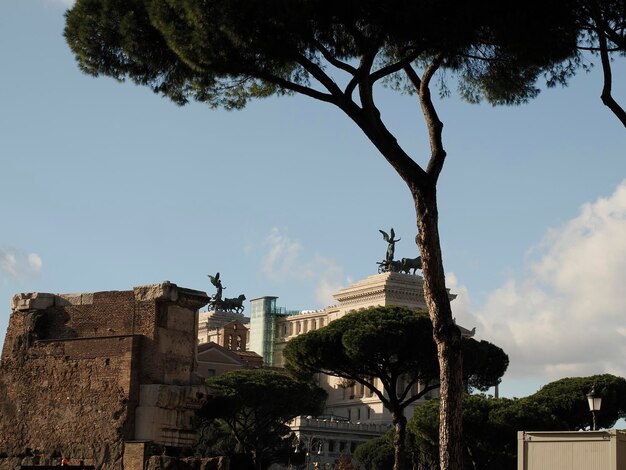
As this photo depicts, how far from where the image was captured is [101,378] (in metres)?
14.7

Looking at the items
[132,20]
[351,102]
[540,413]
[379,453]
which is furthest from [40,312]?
[379,453]

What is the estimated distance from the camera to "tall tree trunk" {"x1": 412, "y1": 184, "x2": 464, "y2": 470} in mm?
12266

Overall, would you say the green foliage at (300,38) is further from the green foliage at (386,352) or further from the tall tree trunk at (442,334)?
the green foliage at (386,352)

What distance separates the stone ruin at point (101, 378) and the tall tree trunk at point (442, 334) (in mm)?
3543

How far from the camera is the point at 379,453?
5384cm

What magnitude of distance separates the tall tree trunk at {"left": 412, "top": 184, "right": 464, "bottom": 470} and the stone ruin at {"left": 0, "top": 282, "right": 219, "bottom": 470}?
3.54 meters

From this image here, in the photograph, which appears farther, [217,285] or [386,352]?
[217,285]

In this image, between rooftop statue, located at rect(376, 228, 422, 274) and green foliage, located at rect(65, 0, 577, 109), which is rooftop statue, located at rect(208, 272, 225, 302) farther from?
green foliage, located at rect(65, 0, 577, 109)

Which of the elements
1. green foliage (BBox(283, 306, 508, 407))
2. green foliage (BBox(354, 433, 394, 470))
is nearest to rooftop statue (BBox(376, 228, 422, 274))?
green foliage (BBox(354, 433, 394, 470))

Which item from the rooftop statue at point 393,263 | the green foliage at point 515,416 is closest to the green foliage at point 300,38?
the green foliage at point 515,416

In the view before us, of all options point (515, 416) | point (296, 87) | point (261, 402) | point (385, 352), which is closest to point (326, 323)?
point (261, 402)

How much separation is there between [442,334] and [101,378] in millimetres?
4528

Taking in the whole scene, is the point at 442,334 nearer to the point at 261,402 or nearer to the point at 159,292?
the point at 159,292

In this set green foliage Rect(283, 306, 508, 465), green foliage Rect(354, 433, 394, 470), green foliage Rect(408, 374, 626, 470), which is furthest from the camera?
green foliage Rect(354, 433, 394, 470)
